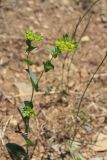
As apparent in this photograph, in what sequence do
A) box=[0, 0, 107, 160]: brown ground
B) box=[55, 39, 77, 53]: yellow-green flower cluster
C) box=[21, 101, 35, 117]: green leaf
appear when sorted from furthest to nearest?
box=[0, 0, 107, 160]: brown ground
box=[21, 101, 35, 117]: green leaf
box=[55, 39, 77, 53]: yellow-green flower cluster

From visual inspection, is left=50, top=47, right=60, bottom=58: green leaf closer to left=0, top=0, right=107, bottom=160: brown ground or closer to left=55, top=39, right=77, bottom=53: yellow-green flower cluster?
left=55, top=39, right=77, bottom=53: yellow-green flower cluster

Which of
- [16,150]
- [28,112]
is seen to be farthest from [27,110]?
[16,150]

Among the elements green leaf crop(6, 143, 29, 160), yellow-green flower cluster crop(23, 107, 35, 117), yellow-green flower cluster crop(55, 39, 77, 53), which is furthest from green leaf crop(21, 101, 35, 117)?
yellow-green flower cluster crop(55, 39, 77, 53)

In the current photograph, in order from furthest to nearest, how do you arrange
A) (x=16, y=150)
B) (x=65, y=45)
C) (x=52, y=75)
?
(x=52, y=75)
(x=16, y=150)
(x=65, y=45)

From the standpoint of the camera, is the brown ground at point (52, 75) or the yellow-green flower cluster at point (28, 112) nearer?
the yellow-green flower cluster at point (28, 112)

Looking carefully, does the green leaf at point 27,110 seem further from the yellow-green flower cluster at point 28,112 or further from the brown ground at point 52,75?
the brown ground at point 52,75

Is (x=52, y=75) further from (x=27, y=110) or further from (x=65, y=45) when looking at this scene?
(x=65, y=45)

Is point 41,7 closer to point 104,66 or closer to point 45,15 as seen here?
point 45,15

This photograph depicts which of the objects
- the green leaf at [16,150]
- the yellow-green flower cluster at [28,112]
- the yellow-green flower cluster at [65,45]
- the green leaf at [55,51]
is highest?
the yellow-green flower cluster at [65,45]

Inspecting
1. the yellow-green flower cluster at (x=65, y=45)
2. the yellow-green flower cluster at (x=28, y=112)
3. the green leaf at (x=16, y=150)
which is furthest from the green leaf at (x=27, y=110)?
the yellow-green flower cluster at (x=65, y=45)
